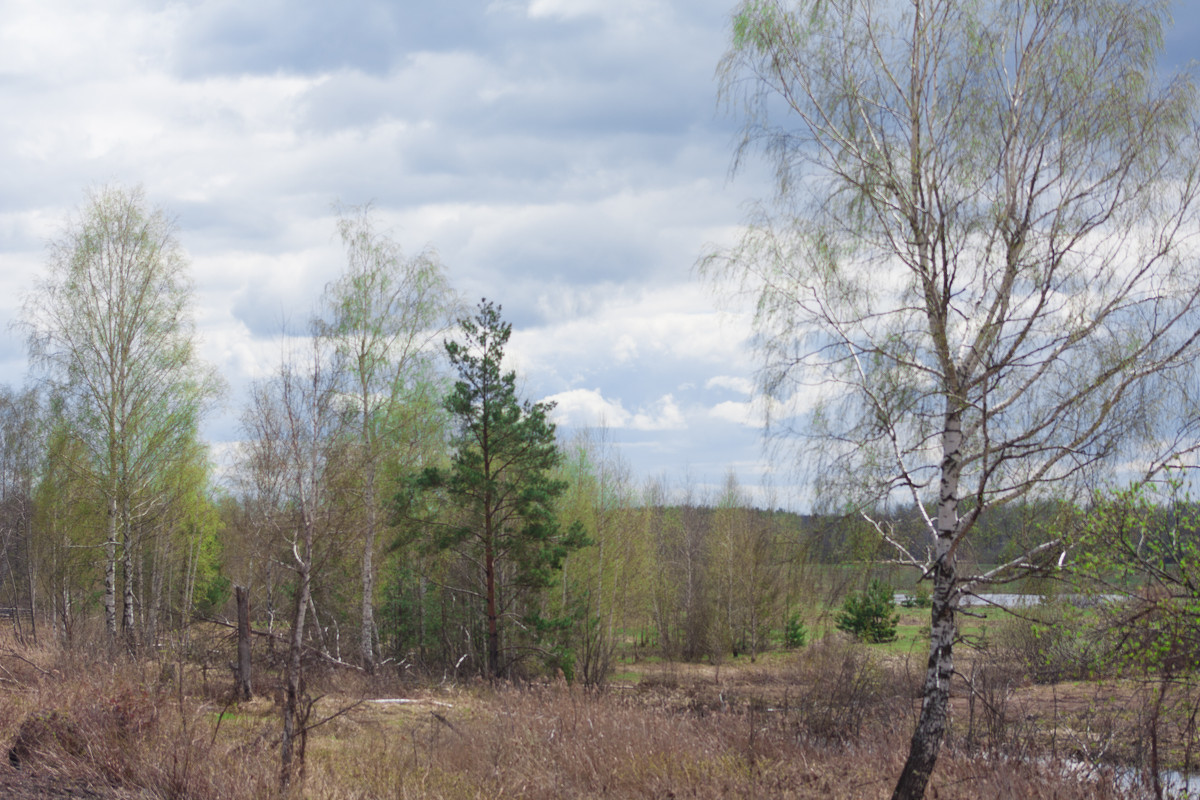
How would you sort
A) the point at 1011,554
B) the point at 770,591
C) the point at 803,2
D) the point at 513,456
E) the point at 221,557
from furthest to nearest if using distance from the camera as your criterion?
the point at 221,557 → the point at 770,591 → the point at 513,456 → the point at 803,2 → the point at 1011,554

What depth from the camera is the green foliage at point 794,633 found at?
32.8 metres

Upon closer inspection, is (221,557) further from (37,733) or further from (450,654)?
(37,733)

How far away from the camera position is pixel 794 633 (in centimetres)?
3294

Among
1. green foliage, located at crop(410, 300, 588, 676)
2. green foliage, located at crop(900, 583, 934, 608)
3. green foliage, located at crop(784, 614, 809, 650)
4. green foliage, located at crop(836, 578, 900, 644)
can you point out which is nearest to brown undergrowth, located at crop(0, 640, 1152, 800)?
green foliage, located at crop(900, 583, 934, 608)

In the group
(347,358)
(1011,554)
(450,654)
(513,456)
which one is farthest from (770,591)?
(1011,554)

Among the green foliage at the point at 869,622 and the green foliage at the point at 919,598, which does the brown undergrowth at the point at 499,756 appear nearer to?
the green foliage at the point at 919,598

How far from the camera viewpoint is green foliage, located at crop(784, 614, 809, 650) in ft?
108

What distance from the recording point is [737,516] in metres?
36.4

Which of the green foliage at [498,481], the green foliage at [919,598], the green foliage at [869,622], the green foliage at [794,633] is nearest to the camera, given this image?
the green foliage at [919,598]

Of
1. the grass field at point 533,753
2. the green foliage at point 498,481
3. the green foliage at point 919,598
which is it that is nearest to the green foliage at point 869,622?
the green foliage at point 498,481

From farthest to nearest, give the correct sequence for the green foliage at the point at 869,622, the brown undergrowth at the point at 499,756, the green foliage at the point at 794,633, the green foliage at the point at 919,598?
1. the green foliage at the point at 794,633
2. the green foliage at the point at 869,622
3. the green foliage at the point at 919,598
4. the brown undergrowth at the point at 499,756

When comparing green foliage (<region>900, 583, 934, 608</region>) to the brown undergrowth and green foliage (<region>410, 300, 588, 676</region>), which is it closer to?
the brown undergrowth

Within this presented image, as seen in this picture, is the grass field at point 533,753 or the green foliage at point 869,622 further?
the green foliage at point 869,622

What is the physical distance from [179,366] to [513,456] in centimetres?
926
